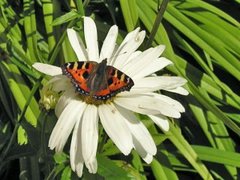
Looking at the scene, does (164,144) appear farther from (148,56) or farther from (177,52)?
(148,56)

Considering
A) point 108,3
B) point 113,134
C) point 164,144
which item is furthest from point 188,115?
point 113,134

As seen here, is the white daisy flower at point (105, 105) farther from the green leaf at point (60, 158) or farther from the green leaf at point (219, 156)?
the green leaf at point (219, 156)

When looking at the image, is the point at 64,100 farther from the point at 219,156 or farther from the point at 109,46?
the point at 219,156

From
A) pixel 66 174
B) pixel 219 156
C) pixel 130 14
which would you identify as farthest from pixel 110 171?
pixel 130 14

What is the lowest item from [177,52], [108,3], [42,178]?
[42,178]

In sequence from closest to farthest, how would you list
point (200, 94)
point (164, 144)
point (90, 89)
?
point (90, 89)
point (200, 94)
point (164, 144)

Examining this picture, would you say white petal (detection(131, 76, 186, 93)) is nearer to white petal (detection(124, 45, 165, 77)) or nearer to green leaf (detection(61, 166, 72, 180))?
white petal (detection(124, 45, 165, 77))

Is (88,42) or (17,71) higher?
(88,42)

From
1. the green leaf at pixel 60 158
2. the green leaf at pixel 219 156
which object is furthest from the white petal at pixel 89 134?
the green leaf at pixel 219 156
